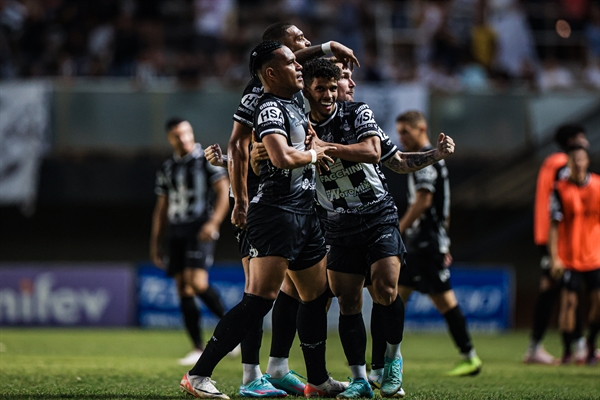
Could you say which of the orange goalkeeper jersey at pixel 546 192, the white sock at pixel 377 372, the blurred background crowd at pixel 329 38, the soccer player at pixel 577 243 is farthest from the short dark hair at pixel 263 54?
the blurred background crowd at pixel 329 38

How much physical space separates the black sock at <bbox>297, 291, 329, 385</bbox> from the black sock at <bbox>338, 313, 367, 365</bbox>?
0.15 m

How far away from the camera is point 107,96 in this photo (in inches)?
627

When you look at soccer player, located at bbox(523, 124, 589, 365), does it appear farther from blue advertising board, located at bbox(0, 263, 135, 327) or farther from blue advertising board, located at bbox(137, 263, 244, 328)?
blue advertising board, located at bbox(0, 263, 135, 327)

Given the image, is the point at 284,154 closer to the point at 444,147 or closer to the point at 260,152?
the point at 260,152

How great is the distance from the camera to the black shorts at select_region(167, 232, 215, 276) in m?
9.76

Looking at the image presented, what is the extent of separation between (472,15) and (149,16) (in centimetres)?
613

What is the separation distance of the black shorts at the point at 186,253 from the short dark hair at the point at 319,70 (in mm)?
3915

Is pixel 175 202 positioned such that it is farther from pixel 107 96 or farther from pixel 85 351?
pixel 107 96

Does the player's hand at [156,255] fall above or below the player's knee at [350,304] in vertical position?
below

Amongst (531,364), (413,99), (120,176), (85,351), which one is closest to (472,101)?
(413,99)

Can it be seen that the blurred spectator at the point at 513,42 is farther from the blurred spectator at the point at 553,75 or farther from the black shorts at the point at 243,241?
the black shorts at the point at 243,241

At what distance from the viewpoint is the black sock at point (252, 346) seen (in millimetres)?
6359

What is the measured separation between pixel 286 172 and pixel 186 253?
415cm

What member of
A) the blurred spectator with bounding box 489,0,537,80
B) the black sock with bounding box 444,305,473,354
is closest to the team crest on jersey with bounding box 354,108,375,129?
the black sock with bounding box 444,305,473,354
